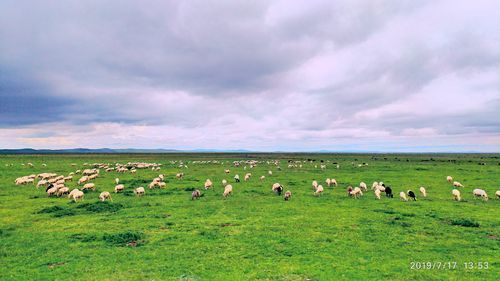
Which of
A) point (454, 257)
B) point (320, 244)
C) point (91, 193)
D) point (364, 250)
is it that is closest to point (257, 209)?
point (320, 244)

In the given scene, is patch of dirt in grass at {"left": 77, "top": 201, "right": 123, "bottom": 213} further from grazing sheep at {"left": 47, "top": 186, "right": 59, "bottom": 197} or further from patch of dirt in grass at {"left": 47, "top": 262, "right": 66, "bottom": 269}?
patch of dirt in grass at {"left": 47, "top": 262, "right": 66, "bottom": 269}

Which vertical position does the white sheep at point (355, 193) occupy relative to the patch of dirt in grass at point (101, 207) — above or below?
above

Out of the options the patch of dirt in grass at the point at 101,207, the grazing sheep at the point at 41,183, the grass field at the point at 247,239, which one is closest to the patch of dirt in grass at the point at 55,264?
the grass field at the point at 247,239

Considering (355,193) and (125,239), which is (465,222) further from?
(125,239)

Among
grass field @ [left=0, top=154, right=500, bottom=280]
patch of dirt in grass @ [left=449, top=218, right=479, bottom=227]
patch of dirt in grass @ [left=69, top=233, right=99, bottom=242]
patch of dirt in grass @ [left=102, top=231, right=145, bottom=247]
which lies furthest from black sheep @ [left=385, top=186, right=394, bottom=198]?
patch of dirt in grass @ [left=69, top=233, right=99, bottom=242]

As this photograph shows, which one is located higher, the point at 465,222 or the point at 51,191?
the point at 51,191

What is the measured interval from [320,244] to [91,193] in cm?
2470

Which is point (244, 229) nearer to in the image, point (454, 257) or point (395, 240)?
point (395, 240)

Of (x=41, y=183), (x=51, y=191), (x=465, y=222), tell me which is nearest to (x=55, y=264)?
(x=51, y=191)

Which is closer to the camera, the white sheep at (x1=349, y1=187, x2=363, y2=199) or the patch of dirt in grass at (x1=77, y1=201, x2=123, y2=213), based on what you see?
the patch of dirt in grass at (x1=77, y1=201, x2=123, y2=213)

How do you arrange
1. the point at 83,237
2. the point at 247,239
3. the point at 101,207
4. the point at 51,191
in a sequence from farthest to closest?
the point at 51,191 → the point at 101,207 → the point at 83,237 → the point at 247,239

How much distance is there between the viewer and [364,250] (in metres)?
13.1

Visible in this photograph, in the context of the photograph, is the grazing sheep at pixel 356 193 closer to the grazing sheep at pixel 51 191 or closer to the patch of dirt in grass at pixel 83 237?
the patch of dirt in grass at pixel 83 237

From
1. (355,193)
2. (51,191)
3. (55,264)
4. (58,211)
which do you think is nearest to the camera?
(55,264)
